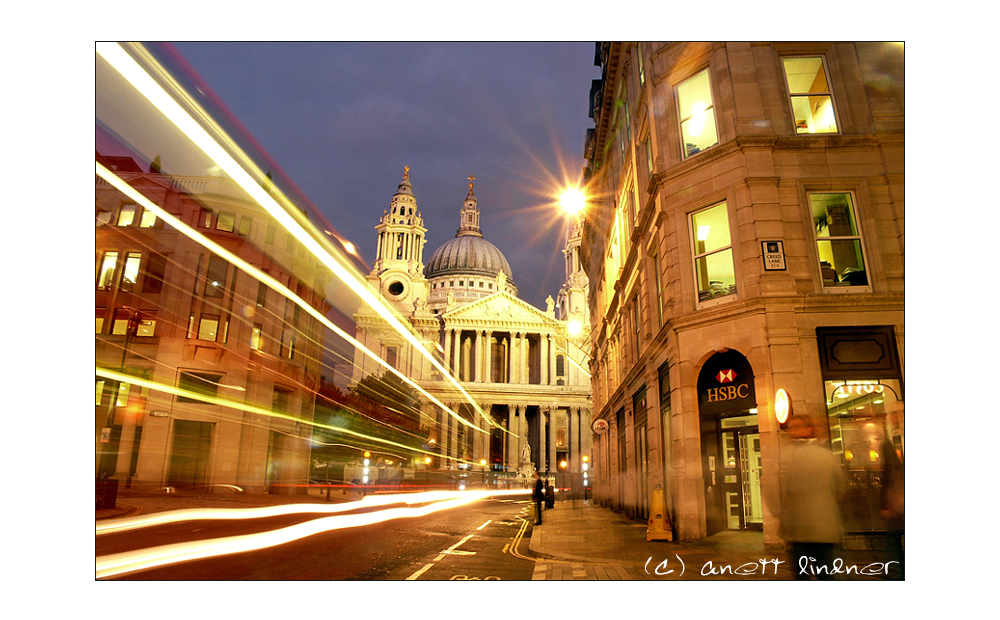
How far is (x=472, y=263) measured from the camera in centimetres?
13625

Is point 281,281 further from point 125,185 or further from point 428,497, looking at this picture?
point 125,185

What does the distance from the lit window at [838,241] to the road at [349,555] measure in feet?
26.3

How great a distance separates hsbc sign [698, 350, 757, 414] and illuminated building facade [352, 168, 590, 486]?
68.7 metres

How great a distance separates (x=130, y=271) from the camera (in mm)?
16188

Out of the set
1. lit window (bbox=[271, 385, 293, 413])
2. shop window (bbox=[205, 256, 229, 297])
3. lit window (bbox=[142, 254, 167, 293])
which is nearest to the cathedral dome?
lit window (bbox=[271, 385, 293, 413])

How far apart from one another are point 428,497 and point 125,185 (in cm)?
2833

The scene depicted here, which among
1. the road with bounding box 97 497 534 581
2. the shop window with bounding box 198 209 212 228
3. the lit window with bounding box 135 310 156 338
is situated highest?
the shop window with bounding box 198 209 212 228

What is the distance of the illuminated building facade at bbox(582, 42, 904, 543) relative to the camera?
34.3ft

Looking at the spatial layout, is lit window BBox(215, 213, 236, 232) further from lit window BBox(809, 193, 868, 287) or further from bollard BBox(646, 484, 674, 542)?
lit window BBox(809, 193, 868, 287)

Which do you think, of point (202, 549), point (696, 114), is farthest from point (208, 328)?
point (696, 114)

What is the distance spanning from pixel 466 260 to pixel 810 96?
125383 millimetres

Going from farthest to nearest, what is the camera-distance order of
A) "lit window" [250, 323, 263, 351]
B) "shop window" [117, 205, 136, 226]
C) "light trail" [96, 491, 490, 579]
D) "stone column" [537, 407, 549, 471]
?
"stone column" [537, 407, 549, 471], "lit window" [250, 323, 263, 351], "shop window" [117, 205, 136, 226], "light trail" [96, 491, 490, 579]

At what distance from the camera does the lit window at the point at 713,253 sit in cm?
1266
